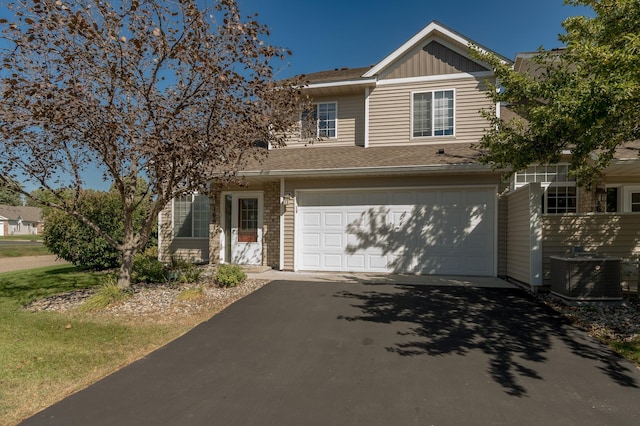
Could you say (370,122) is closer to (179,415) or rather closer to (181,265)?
(181,265)

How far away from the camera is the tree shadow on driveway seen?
423 centimetres

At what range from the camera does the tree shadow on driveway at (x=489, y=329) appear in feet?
→ 13.9

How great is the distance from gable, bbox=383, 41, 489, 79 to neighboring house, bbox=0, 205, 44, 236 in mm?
68984

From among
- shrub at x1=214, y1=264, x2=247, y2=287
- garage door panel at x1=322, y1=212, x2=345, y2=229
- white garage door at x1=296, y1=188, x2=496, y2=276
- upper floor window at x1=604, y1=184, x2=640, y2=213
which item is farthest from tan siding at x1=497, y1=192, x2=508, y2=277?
shrub at x1=214, y1=264, x2=247, y2=287

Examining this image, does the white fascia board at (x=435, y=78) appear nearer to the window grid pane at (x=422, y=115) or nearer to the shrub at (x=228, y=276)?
the window grid pane at (x=422, y=115)

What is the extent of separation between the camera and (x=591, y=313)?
20.6 feet

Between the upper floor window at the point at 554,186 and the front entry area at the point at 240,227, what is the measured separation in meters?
8.01

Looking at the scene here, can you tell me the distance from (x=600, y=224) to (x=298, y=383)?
308 inches

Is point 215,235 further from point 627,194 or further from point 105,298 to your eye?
point 627,194

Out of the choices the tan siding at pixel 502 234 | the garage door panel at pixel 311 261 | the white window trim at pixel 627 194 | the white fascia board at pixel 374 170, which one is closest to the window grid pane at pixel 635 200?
the white window trim at pixel 627 194

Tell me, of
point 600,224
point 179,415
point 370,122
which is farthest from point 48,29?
point 600,224

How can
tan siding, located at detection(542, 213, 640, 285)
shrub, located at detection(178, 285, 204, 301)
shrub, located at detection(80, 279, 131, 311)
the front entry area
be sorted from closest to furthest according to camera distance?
shrub, located at detection(80, 279, 131, 311) → shrub, located at detection(178, 285, 204, 301) → tan siding, located at detection(542, 213, 640, 285) → the front entry area

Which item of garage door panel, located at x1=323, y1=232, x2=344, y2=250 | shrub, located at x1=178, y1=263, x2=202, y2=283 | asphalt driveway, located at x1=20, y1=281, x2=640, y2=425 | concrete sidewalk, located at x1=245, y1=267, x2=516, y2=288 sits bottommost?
asphalt driveway, located at x1=20, y1=281, x2=640, y2=425

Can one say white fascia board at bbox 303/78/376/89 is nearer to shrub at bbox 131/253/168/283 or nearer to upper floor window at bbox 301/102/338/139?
upper floor window at bbox 301/102/338/139
